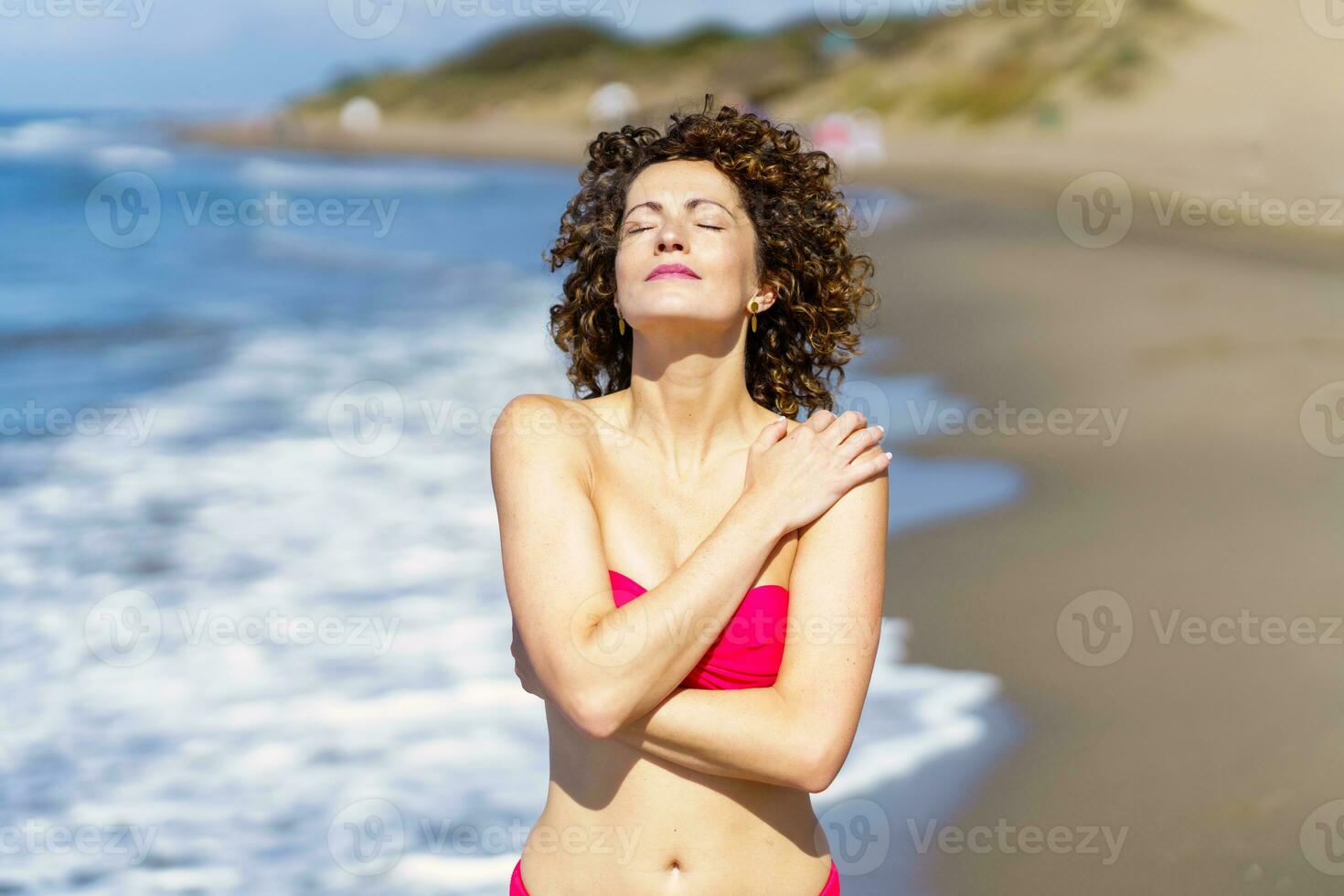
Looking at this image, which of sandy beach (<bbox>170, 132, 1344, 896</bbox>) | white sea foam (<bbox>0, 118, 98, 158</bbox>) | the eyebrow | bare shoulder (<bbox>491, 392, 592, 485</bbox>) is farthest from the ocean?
white sea foam (<bbox>0, 118, 98, 158</bbox>)

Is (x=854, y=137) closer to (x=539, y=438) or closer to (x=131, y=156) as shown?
(x=131, y=156)

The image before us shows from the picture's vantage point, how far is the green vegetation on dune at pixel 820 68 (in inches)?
1330

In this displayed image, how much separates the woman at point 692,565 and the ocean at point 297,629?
6.22 ft

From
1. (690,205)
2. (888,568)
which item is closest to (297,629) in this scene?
(888,568)

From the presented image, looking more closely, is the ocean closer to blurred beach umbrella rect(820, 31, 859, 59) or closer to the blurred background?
the blurred background

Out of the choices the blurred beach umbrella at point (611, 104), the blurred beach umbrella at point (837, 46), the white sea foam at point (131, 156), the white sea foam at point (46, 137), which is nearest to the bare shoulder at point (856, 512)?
the white sea foam at point (131, 156)

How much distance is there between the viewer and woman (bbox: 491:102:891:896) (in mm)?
2463

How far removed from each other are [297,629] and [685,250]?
14.9ft

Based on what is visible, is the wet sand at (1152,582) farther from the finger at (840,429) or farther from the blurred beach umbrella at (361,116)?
the blurred beach umbrella at (361,116)

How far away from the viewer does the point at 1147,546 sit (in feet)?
21.8

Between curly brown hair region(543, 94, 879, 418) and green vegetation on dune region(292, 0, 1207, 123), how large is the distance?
11.4m

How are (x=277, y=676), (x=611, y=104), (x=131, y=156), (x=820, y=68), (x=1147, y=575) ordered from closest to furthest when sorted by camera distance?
(x=277, y=676) → (x=1147, y=575) → (x=131, y=156) → (x=820, y=68) → (x=611, y=104)

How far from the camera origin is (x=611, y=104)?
52.0m

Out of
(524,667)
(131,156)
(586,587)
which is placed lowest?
(524,667)
